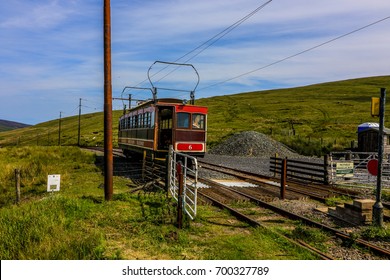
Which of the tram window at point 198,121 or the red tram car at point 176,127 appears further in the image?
the tram window at point 198,121

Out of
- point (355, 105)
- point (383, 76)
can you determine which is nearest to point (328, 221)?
point (355, 105)

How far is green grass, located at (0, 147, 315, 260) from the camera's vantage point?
6121mm

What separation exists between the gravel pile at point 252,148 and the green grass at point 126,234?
1002 inches

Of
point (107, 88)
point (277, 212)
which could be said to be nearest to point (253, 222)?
point (277, 212)

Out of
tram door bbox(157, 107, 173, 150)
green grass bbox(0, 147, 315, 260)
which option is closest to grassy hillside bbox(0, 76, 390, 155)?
tram door bbox(157, 107, 173, 150)

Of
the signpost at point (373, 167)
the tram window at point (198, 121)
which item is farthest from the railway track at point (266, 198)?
the tram window at point (198, 121)

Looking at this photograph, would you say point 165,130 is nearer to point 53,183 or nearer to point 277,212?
point 53,183

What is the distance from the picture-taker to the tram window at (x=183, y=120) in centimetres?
1794

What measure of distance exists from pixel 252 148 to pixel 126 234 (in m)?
29.6

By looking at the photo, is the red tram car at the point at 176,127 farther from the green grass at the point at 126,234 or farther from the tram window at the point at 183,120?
the green grass at the point at 126,234

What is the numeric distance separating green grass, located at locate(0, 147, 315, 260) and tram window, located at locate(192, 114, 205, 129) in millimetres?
7806

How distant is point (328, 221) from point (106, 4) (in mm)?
8841

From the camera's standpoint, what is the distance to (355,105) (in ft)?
285
